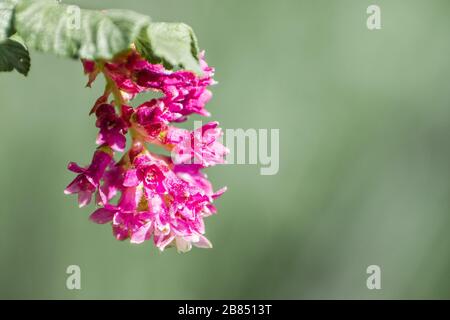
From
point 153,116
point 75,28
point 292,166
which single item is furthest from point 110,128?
point 292,166

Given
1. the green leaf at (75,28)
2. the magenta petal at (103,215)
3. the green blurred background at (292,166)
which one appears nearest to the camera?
the green leaf at (75,28)

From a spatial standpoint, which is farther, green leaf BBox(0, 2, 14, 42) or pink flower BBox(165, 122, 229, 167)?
pink flower BBox(165, 122, 229, 167)

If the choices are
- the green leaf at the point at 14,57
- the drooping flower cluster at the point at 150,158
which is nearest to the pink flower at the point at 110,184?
the drooping flower cluster at the point at 150,158

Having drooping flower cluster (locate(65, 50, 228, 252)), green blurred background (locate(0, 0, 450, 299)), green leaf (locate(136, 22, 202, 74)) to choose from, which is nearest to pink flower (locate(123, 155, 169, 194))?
drooping flower cluster (locate(65, 50, 228, 252))

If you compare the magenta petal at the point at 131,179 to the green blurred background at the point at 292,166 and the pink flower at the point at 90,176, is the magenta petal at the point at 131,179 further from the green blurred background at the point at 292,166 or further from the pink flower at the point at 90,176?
the green blurred background at the point at 292,166

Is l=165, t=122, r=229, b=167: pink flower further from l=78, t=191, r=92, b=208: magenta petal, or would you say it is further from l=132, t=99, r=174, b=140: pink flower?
l=78, t=191, r=92, b=208: magenta petal
